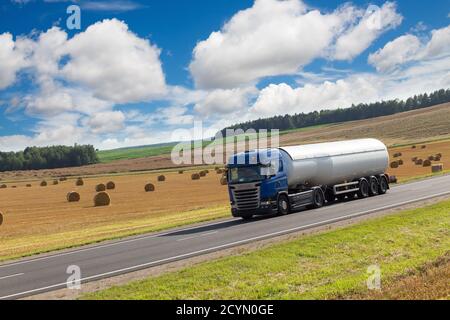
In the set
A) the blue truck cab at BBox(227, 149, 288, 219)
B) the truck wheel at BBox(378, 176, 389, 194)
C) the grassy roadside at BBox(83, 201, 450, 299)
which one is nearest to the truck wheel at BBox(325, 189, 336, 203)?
the truck wheel at BBox(378, 176, 389, 194)

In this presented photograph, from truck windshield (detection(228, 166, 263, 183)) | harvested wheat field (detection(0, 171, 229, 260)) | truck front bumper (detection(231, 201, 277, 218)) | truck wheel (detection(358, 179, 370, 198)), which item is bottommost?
harvested wheat field (detection(0, 171, 229, 260))

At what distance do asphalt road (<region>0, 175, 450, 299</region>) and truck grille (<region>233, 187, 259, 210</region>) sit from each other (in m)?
0.82

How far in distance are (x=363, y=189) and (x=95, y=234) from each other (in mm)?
16335

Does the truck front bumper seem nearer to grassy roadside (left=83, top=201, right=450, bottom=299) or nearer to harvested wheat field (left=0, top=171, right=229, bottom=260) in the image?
harvested wheat field (left=0, top=171, right=229, bottom=260)

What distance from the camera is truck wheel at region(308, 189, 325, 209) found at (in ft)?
101

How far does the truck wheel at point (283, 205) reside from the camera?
2838 cm

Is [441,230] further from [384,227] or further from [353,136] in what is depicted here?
[353,136]

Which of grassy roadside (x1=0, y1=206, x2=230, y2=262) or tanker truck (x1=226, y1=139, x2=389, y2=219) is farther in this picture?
tanker truck (x1=226, y1=139, x2=389, y2=219)

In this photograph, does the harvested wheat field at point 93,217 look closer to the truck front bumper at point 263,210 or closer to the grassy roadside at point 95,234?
the grassy roadside at point 95,234

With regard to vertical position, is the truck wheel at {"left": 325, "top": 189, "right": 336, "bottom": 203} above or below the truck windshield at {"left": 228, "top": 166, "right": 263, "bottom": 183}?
below

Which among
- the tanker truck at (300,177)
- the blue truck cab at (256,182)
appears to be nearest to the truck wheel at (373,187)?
the tanker truck at (300,177)

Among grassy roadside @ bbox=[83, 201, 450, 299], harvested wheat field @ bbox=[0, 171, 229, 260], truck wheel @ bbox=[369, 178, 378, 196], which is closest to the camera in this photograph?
grassy roadside @ bbox=[83, 201, 450, 299]

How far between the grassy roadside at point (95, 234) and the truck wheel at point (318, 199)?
4.88 metres
